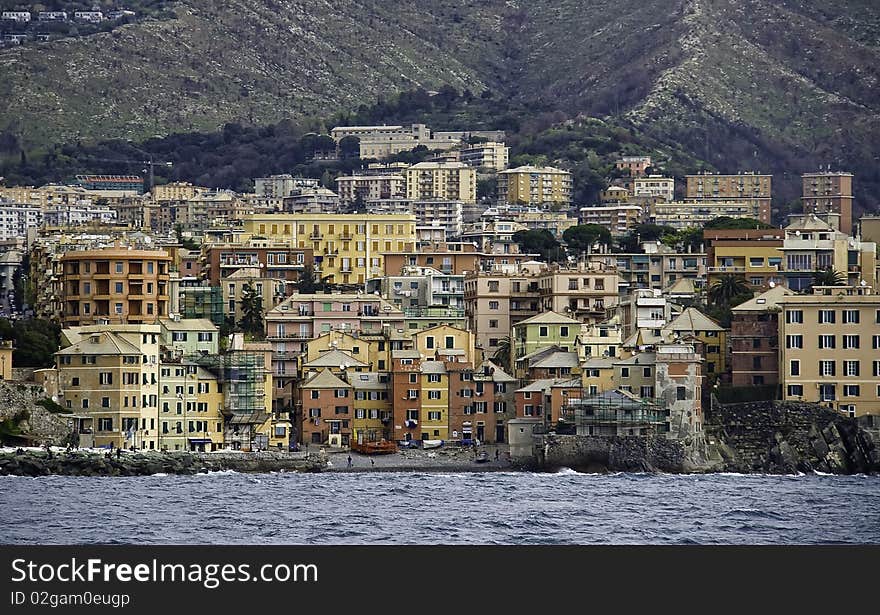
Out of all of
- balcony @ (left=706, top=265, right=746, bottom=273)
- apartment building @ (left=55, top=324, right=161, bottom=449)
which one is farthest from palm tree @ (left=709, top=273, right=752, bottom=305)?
apartment building @ (left=55, top=324, right=161, bottom=449)

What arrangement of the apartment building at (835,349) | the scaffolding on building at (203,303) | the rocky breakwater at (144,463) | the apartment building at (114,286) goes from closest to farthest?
the rocky breakwater at (144,463), the apartment building at (835,349), the apartment building at (114,286), the scaffolding on building at (203,303)

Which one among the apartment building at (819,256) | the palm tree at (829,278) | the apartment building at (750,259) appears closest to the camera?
the palm tree at (829,278)

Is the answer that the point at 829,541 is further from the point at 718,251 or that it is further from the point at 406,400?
the point at 718,251

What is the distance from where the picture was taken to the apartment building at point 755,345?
120250mm

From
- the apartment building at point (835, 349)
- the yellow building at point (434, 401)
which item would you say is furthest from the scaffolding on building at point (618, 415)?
the yellow building at point (434, 401)

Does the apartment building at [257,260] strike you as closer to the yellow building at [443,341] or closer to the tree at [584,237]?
the yellow building at [443,341]

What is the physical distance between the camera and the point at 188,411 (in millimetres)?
118500

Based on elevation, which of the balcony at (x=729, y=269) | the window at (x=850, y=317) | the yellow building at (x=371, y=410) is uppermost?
the balcony at (x=729, y=269)

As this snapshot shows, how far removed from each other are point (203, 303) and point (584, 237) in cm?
4841

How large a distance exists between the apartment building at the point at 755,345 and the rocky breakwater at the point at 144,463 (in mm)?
22090

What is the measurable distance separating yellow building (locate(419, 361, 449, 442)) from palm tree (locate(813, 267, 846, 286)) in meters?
26.1

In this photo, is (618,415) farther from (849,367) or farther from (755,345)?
(849,367)

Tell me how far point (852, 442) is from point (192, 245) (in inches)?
3118

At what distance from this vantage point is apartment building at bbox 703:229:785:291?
147250 millimetres
